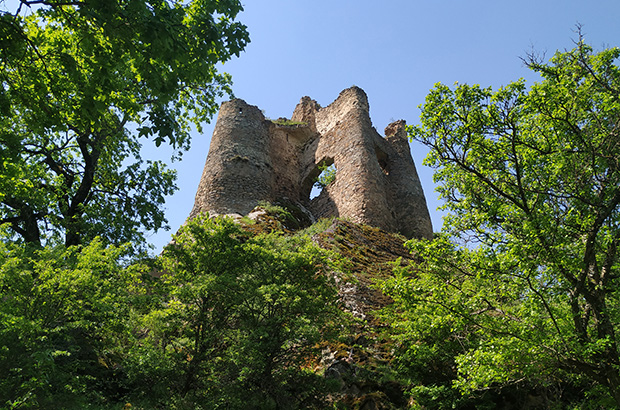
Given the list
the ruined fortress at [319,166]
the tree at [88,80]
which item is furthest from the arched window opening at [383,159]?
the tree at [88,80]

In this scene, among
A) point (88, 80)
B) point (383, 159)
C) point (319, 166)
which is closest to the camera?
point (88, 80)

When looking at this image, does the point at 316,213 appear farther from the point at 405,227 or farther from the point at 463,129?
the point at 463,129

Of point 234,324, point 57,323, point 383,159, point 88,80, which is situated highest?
point 383,159

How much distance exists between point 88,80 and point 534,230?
20.1ft

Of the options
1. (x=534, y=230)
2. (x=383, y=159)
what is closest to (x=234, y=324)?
(x=534, y=230)

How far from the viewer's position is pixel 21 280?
588cm

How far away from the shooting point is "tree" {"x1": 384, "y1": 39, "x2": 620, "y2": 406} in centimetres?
563

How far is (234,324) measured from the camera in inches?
247

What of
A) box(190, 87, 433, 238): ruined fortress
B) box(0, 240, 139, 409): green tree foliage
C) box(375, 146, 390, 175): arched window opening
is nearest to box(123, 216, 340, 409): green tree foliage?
box(0, 240, 139, 409): green tree foliage

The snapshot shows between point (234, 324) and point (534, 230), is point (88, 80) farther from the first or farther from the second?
point (534, 230)

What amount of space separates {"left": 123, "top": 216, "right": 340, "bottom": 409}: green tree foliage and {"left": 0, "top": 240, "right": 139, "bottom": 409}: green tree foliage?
2.23 ft

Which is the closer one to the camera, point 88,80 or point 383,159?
point 88,80

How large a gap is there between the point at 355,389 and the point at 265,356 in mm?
1805

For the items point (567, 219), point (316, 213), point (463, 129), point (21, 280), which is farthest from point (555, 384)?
point (316, 213)
